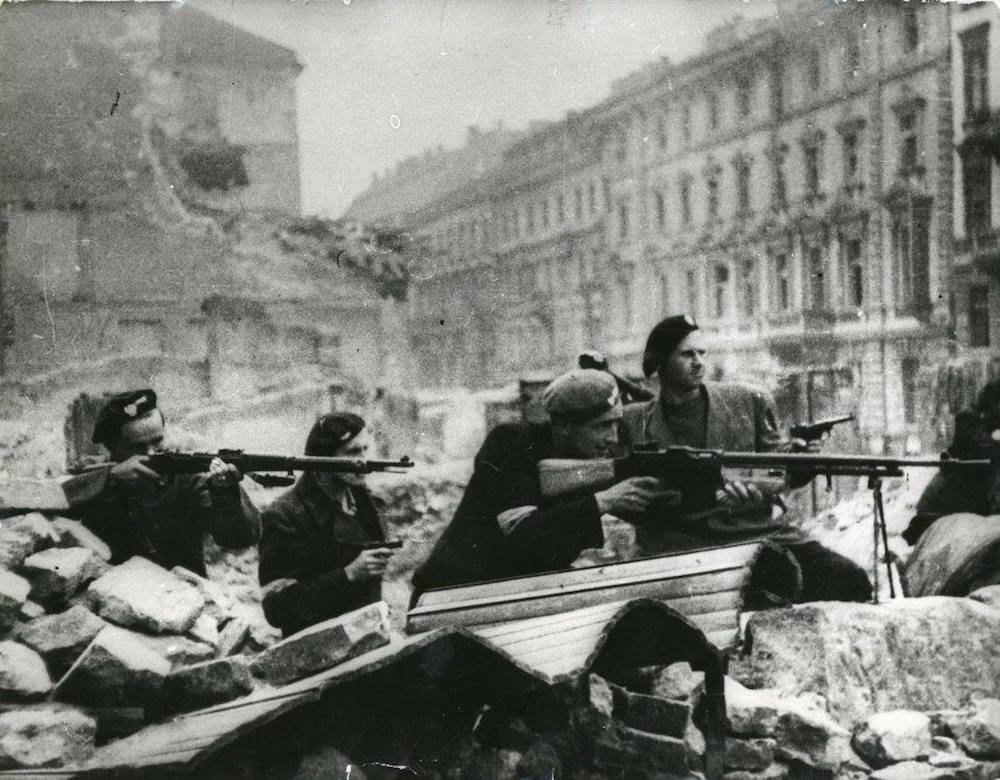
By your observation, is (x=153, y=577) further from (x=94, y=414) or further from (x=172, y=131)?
(x=172, y=131)

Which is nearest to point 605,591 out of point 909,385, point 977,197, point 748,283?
point 748,283

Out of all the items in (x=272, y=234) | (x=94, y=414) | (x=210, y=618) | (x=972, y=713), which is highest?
(x=272, y=234)

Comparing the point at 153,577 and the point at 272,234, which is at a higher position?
the point at 272,234

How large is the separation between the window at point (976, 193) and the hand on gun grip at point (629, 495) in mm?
Result: 2281

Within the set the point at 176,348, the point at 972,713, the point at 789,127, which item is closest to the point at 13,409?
the point at 176,348

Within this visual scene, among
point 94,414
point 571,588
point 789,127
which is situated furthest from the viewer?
point 789,127

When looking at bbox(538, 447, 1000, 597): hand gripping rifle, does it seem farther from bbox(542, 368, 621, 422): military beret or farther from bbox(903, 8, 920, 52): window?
bbox(903, 8, 920, 52): window

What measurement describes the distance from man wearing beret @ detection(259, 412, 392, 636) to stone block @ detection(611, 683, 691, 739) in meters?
1.33

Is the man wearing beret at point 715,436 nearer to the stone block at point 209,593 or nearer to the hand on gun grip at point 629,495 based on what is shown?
the hand on gun grip at point 629,495

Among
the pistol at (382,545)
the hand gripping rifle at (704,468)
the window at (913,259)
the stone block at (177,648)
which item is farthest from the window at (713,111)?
the stone block at (177,648)

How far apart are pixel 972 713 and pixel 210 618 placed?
3.91m

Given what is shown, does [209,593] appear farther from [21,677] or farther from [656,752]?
[656,752]

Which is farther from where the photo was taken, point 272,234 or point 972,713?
point 272,234

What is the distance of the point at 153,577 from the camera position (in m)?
5.14
